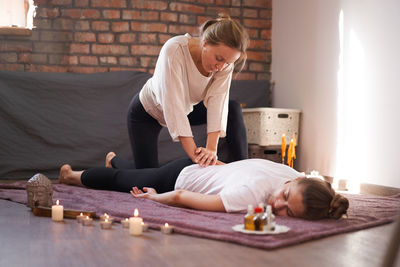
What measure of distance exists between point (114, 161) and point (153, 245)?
5.54 ft

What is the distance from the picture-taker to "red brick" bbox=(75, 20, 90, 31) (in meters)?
3.82

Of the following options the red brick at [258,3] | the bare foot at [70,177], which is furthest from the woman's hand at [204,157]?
the red brick at [258,3]

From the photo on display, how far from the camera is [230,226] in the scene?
1.51 meters

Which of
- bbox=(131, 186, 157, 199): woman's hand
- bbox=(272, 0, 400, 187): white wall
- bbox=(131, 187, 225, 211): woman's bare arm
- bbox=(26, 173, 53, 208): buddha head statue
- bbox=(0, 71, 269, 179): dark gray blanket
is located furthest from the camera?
bbox=(0, 71, 269, 179): dark gray blanket

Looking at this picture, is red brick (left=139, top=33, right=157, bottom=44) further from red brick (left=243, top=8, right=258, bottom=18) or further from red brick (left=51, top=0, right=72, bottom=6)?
red brick (left=243, top=8, right=258, bottom=18)

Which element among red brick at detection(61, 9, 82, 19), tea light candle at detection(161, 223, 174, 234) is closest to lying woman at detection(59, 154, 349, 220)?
tea light candle at detection(161, 223, 174, 234)

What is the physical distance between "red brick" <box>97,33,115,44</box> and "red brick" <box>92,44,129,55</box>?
0.04m

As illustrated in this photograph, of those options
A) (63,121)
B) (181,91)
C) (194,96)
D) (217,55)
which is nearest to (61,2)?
(63,121)

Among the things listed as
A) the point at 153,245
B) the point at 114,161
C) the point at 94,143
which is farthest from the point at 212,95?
the point at 94,143

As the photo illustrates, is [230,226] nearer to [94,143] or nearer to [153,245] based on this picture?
[153,245]

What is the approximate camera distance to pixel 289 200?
5.46 feet

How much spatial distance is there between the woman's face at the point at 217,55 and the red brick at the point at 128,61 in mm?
1889

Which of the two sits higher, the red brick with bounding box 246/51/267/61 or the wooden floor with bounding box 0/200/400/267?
the red brick with bounding box 246/51/267/61

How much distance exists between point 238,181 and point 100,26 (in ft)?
8.39
